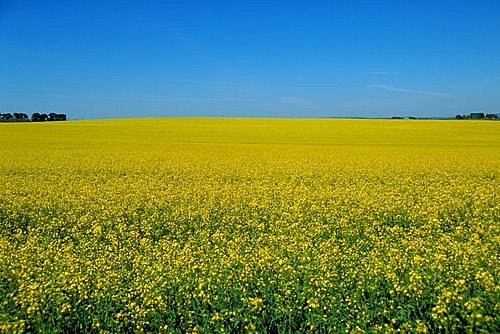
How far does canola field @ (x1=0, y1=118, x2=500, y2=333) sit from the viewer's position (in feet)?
15.4

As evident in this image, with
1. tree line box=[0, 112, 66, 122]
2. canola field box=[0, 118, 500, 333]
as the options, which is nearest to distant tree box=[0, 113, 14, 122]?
tree line box=[0, 112, 66, 122]

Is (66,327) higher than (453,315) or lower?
lower

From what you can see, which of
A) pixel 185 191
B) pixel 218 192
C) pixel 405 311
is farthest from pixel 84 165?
pixel 405 311

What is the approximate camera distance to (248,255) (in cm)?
622

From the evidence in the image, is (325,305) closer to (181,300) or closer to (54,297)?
(181,300)

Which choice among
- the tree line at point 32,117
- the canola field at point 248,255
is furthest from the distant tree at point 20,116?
the canola field at point 248,255

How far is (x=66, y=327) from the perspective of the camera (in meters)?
4.73

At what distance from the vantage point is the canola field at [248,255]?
4.68 meters

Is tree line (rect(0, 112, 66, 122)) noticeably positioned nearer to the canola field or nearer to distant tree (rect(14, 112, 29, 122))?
distant tree (rect(14, 112, 29, 122))

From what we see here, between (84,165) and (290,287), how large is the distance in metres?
15.5

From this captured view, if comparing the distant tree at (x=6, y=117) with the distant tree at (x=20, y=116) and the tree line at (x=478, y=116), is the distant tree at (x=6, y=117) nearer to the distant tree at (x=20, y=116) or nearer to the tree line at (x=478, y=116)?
the distant tree at (x=20, y=116)

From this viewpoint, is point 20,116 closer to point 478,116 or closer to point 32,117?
point 32,117

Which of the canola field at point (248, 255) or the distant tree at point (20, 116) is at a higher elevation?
the distant tree at point (20, 116)

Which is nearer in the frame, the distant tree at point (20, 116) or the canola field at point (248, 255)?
the canola field at point (248, 255)
